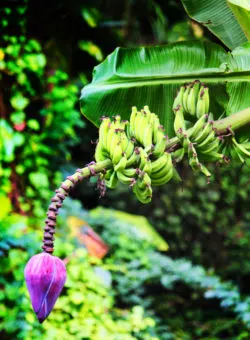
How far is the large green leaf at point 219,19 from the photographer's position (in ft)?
5.74

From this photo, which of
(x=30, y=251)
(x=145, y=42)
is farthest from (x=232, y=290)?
(x=145, y=42)

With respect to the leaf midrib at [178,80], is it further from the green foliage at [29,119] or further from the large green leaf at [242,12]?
the green foliage at [29,119]

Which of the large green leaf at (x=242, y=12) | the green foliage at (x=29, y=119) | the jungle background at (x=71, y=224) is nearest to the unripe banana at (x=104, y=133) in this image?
the large green leaf at (x=242, y=12)

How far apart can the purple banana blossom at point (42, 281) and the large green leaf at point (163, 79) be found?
0.77 m

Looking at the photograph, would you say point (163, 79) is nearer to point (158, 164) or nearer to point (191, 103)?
point (191, 103)

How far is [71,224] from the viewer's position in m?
2.87

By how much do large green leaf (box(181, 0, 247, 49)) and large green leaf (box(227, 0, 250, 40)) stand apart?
0.24ft

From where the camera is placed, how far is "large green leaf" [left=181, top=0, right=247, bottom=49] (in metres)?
1.75

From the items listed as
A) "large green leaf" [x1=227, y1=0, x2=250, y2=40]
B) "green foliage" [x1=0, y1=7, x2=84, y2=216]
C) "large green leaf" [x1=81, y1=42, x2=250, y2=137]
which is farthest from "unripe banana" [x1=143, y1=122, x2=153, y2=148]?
"green foliage" [x1=0, y1=7, x2=84, y2=216]

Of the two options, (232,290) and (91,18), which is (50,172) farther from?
(232,290)

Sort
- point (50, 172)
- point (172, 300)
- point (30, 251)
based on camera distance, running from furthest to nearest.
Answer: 1. point (172, 300)
2. point (50, 172)
3. point (30, 251)

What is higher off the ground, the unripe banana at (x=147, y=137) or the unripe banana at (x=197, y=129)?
the unripe banana at (x=197, y=129)

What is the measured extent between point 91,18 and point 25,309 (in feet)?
5.88

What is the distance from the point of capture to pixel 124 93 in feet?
5.59
